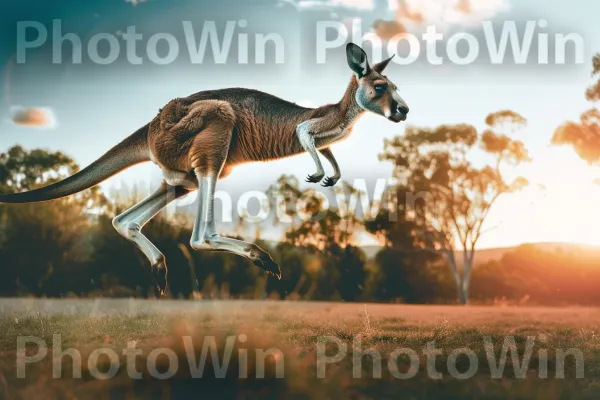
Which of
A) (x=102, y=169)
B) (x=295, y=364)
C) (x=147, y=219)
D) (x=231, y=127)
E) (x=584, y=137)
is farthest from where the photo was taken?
(x=584, y=137)

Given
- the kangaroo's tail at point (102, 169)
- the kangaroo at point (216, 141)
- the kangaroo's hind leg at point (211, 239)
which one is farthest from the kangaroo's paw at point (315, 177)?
the kangaroo's tail at point (102, 169)

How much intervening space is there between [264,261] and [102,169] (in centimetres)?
246

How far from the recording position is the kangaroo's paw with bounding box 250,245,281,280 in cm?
594

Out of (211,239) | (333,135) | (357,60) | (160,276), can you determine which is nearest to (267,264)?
(211,239)

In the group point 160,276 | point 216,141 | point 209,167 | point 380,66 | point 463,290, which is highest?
point 380,66

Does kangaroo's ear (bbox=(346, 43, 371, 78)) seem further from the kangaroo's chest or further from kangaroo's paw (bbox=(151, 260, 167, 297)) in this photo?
kangaroo's paw (bbox=(151, 260, 167, 297))

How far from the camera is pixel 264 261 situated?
5.97 meters

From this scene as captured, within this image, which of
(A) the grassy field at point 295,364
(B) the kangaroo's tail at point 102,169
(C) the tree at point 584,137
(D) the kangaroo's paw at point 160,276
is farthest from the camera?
(C) the tree at point 584,137

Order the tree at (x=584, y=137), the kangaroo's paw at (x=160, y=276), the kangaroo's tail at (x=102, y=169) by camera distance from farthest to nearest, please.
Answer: the tree at (x=584, y=137) < the kangaroo's tail at (x=102, y=169) < the kangaroo's paw at (x=160, y=276)

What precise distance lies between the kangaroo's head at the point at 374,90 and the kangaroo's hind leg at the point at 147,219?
2219 millimetres

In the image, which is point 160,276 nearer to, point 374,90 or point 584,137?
point 374,90

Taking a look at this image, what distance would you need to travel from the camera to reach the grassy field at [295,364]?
198 inches

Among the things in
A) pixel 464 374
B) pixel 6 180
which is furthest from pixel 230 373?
pixel 6 180

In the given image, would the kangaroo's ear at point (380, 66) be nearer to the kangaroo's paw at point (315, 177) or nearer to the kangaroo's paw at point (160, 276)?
the kangaroo's paw at point (315, 177)
